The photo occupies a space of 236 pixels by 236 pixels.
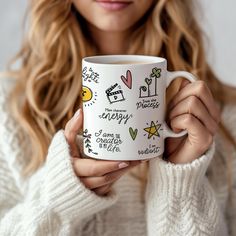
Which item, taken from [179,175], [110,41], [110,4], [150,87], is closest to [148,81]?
[150,87]

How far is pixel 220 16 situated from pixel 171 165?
80 cm

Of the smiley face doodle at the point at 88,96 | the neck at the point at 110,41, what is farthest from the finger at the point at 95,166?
the neck at the point at 110,41

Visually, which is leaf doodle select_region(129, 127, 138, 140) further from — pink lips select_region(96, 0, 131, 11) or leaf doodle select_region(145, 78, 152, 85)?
pink lips select_region(96, 0, 131, 11)

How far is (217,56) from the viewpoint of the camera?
1.65 m

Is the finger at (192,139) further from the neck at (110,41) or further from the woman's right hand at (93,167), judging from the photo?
the neck at (110,41)

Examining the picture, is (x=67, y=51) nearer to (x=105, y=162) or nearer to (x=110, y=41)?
(x=110, y=41)

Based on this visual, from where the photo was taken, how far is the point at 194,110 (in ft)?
2.92

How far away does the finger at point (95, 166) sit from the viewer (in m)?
0.84

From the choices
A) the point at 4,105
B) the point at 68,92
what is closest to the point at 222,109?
the point at 68,92

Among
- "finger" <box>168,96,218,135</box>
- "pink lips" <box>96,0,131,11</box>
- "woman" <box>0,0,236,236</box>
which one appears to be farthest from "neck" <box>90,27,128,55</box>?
"finger" <box>168,96,218,135</box>

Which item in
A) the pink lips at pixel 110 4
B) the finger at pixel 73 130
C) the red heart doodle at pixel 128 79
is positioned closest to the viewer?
the red heart doodle at pixel 128 79

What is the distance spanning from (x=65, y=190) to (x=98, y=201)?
0.20 ft

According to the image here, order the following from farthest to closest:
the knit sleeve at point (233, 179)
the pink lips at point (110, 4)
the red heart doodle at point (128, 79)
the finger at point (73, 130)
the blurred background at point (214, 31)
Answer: the blurred background at point (214, 31) < the knit sleeve at point (233, 179) < the pink lips at point (110, 4) < the finger at point (73, 130) < the red heart doodle at point (128, 79)

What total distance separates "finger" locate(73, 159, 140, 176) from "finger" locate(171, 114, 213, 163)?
0.34ft
